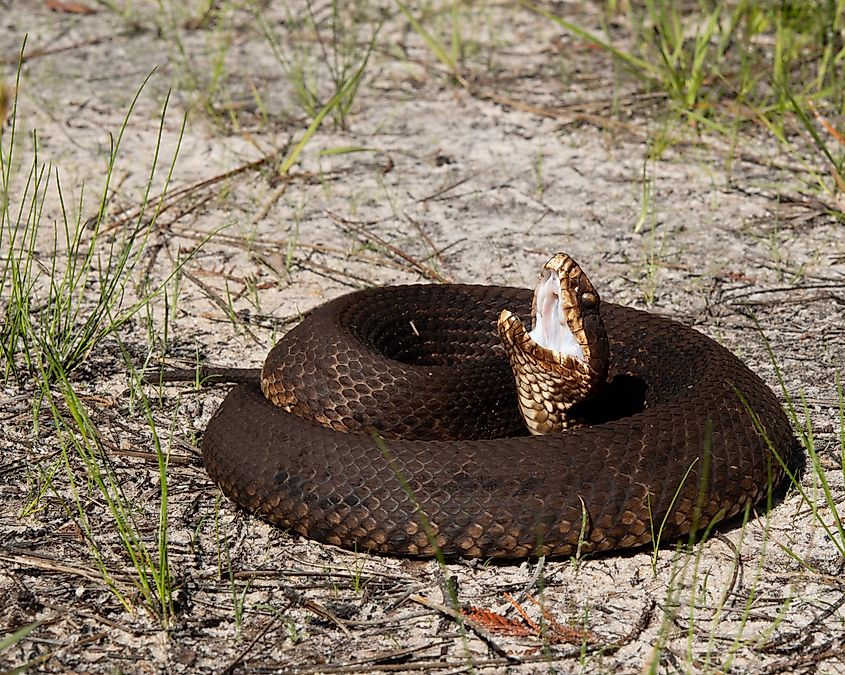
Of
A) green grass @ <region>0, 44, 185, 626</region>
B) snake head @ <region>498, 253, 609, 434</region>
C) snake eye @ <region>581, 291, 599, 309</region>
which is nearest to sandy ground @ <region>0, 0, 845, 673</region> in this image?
green grass @ <region>0, 44, 185, 626</region>

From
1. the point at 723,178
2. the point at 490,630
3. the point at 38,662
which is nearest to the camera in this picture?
the point at 38,662

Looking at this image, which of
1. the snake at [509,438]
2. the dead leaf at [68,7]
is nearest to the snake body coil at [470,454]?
the snake at [509,438]

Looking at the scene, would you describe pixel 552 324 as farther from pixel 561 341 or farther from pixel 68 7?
pixel 68 7

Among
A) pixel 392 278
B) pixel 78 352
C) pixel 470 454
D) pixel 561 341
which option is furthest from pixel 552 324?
pixel 78 352

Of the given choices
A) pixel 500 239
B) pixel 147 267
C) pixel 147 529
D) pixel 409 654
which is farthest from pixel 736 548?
pixel 147 267

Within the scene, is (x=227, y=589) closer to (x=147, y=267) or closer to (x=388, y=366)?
(x=388, y=366)

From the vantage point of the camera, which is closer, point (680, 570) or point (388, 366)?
point (680, 570)

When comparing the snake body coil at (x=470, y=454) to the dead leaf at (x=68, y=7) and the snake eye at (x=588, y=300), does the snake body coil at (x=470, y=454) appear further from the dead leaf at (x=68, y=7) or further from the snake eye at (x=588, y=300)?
the dead leaf at (x=68, y=7)

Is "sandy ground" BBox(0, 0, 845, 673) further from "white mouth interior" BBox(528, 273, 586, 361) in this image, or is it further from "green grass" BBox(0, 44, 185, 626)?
"white mouth interior" BBox(528, 273, 586, 361)
